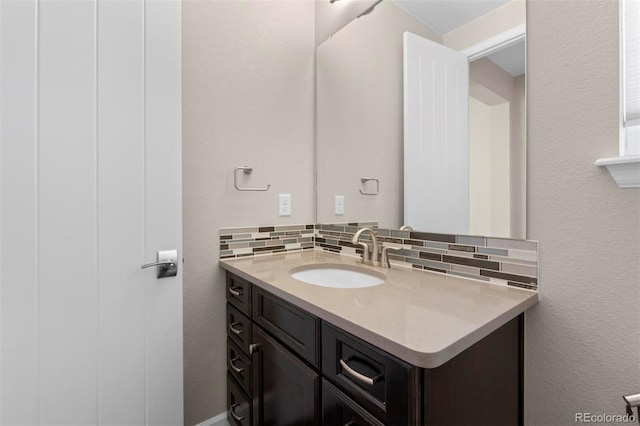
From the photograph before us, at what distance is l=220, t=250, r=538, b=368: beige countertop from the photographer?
26.2 inches

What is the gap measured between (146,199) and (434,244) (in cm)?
119

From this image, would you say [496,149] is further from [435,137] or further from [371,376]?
[371,376]

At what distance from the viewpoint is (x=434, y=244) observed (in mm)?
1277

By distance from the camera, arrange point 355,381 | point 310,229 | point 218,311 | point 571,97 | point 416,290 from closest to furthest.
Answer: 1. point 355,381
2. point 571,97
3. point 416,290
4. point 218,311
5. point 310,229

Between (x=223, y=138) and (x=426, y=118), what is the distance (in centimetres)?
99

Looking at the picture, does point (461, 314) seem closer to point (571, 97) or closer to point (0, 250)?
point (571, 97)

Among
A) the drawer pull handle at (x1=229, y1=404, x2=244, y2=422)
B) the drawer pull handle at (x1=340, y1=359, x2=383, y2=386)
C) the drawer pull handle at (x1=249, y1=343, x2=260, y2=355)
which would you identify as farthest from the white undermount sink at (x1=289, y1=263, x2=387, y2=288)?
the drawer pull handle at (x1=229, y1=404, x2=244, y2=422)

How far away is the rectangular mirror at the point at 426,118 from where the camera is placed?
1.06 m

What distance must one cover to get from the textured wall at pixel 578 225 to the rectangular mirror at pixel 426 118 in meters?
0.06

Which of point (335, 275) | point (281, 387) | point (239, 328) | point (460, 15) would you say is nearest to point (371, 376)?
point (281, 387)

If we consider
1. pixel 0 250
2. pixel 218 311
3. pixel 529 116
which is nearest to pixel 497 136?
pixel 529 116

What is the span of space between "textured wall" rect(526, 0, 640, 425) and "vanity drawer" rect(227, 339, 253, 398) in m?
1.05

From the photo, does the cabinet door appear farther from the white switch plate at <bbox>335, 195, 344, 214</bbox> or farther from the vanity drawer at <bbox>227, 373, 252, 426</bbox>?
the white switch plate at <bbox>335, 195, 344, 214</bbox>

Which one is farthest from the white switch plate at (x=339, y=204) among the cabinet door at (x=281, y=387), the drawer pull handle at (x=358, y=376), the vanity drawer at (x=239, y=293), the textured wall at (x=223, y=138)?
the drawer pull handle at (x=358, y=376)
